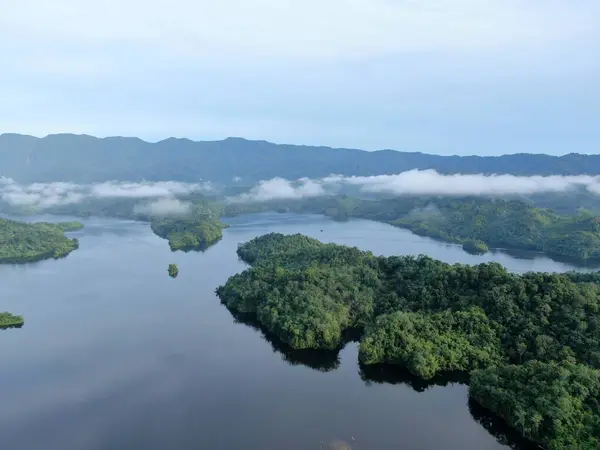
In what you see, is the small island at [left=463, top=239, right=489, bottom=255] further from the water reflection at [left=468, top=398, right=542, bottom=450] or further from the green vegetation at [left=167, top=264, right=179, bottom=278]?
the water reflection at [left=468, top=398, right=542, bottom=450]

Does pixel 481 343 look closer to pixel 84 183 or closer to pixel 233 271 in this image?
pixel 233 271

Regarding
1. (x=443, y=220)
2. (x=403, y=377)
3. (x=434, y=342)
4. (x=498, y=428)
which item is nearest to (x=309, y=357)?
(x=403, y=377)

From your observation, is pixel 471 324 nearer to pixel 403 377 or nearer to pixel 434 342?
pixel 434 342

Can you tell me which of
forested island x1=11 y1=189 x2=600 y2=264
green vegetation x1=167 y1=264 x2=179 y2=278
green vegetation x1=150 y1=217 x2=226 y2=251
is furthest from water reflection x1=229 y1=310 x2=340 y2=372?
forested island x1=11 y1=189 x2=600 y2=264

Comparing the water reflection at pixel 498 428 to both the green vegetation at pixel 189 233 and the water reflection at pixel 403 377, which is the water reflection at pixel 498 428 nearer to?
the water reflection at pixel 403 377

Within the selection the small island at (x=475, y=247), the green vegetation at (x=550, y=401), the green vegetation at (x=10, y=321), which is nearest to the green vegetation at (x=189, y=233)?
the green vegetation at (x=10, y=321)

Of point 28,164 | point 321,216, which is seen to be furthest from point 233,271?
point 28,164
